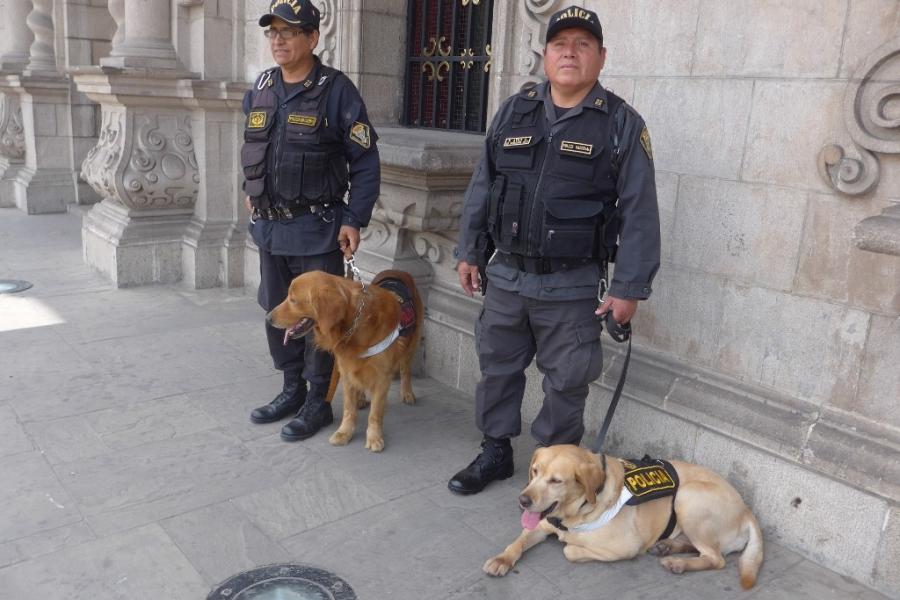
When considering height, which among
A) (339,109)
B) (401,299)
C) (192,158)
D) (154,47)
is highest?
(154,47)

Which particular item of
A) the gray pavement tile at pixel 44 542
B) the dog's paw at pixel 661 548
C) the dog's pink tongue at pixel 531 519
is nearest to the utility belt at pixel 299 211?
the gray pavement tile at pixel 44 542

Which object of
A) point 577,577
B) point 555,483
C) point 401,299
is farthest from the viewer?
point 401,299

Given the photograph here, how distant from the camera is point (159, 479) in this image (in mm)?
3801

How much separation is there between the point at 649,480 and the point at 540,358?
0.75 m

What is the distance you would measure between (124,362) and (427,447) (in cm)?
235

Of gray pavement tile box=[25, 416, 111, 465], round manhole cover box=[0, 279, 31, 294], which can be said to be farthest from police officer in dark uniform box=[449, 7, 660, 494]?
round manhole cover box=[0, 279, 31, 294]

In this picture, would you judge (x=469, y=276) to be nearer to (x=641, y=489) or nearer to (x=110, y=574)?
(x=641, y=489)

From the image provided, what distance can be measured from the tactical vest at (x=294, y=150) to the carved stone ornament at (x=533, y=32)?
1.13 m

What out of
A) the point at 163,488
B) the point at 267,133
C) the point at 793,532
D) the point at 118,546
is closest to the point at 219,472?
the point at 163,488

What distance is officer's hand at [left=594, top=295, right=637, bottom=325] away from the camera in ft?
10.9

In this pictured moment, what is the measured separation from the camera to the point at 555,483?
3.00 metres

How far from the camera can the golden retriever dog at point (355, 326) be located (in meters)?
3.80

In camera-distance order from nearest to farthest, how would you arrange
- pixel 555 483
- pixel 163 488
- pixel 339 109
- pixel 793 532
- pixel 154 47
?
pixel 555 483
pixel 793 532
pixel 163 488
pixel 339 109
pixel 154 47

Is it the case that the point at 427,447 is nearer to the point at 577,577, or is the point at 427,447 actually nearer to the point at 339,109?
the point at 577,577
